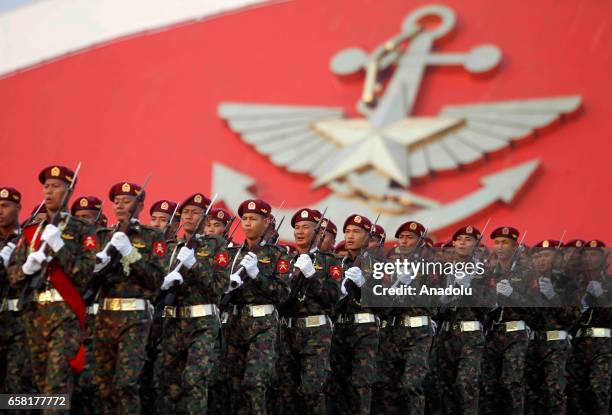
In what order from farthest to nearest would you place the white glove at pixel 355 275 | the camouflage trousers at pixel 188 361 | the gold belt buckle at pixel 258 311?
the white glove at pixel 355 275 → the gold belt buckle at pixel 258 311 → the camouflage trousers at pixel 188 361

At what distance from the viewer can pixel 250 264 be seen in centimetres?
636

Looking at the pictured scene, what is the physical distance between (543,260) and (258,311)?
2.78 meters

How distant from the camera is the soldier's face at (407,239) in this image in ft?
25.5

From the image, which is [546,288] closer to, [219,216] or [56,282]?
[219,216]

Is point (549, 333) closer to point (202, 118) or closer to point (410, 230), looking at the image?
point (410, 230)

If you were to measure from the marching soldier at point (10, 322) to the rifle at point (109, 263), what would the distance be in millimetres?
532

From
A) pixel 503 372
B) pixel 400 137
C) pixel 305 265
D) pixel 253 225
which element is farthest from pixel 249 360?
pixel 400 137

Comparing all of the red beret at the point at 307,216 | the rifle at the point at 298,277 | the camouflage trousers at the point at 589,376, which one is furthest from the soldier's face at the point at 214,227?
the camouflage trousers at the point at 589,376

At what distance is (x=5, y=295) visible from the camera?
642 cm

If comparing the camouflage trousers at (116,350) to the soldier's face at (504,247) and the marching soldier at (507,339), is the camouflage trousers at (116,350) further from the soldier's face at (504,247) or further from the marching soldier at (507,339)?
the soldier's face at (504,247)

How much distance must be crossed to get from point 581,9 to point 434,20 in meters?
1.89

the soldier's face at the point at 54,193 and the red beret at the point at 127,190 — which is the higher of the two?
the red beret at the point at 127,190

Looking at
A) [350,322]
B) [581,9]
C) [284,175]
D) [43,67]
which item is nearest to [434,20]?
[581,9]

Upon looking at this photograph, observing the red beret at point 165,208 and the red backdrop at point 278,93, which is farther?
the red backdrop at point 278,93
